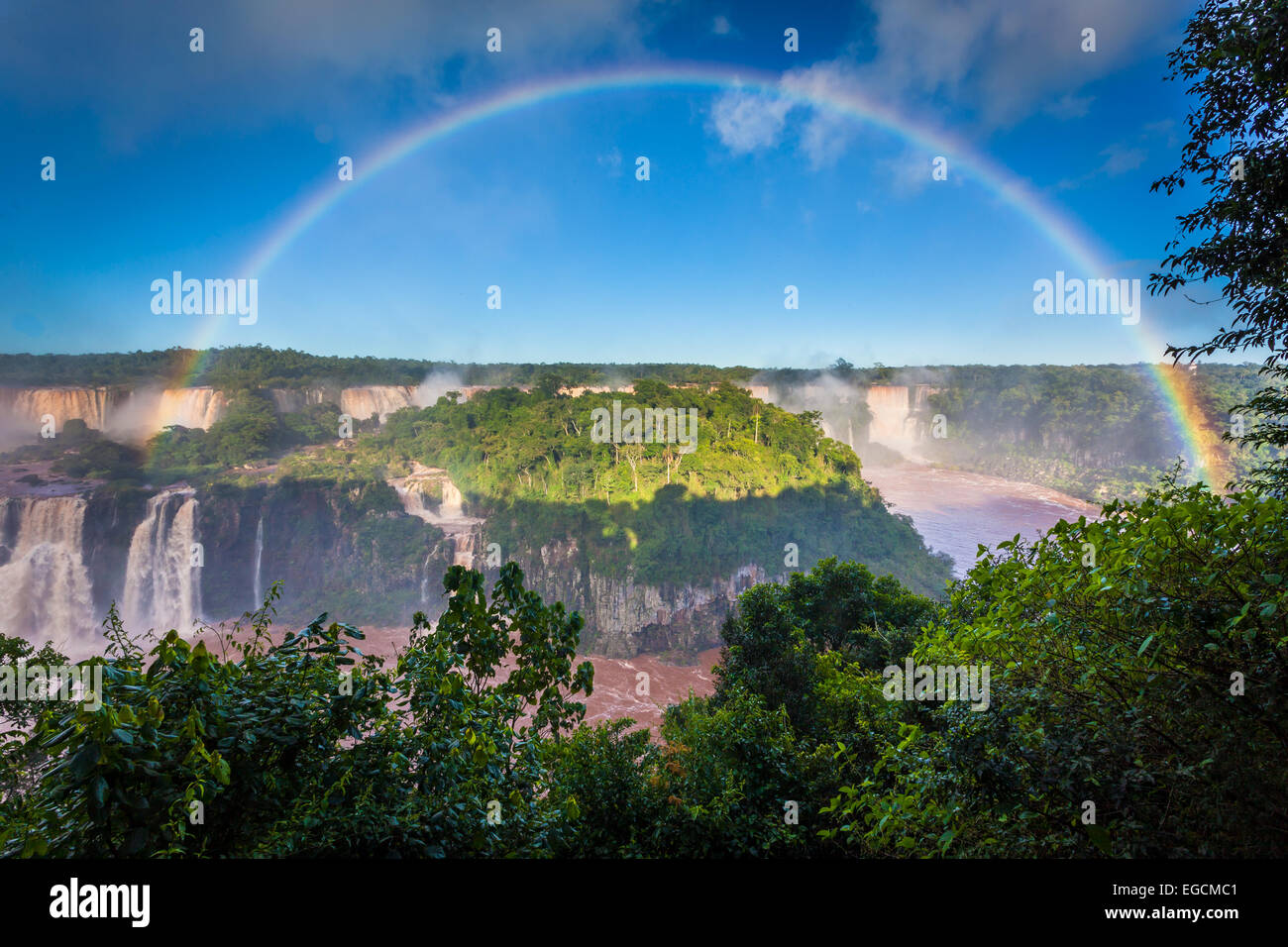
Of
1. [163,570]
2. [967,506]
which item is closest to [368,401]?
[163,570]

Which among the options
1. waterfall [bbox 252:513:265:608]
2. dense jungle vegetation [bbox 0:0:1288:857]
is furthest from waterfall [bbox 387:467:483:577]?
dense jungle vegetation [bbox 0:0:1288:857]

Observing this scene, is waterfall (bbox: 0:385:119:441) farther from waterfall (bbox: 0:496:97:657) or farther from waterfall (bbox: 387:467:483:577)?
waterfall (bbox: 387:467:483:577)

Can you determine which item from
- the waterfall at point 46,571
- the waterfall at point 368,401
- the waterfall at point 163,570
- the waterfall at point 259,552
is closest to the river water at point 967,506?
the waterfall at point 259,552

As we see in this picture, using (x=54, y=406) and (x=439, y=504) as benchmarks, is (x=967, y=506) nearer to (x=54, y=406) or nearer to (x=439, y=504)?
(x=439, y=504)

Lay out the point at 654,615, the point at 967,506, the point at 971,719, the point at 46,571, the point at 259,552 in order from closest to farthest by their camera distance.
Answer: the point at 971,719 → the point at 654,615 → the point at 46,571 → the point at 259,552 → the point at 967,506
